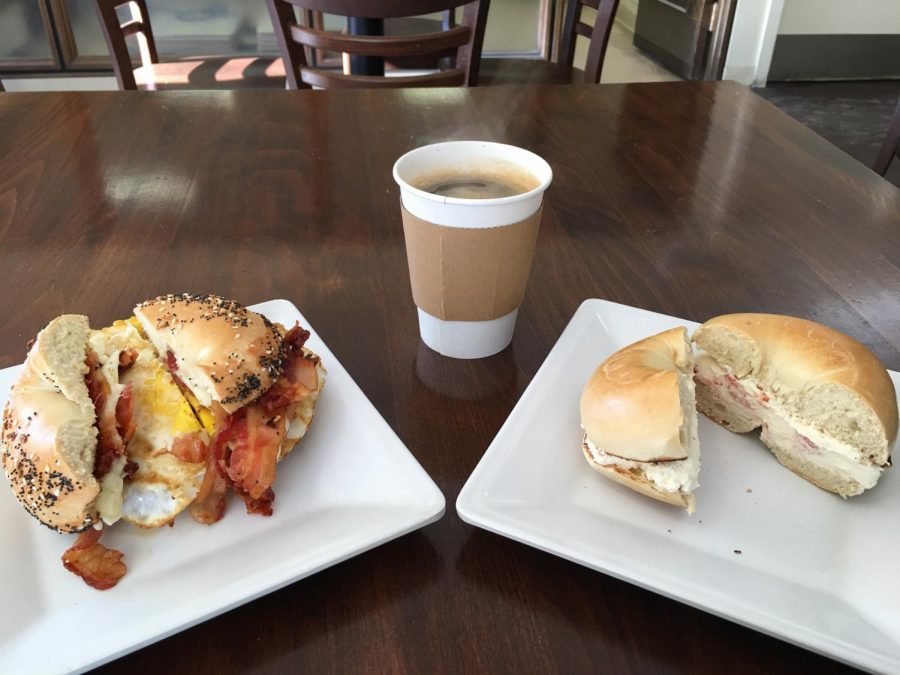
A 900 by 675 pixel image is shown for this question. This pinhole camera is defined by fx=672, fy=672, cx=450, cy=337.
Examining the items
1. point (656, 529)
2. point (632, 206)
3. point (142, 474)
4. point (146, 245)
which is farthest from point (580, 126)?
point (142, 474)

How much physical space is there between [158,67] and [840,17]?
517cm

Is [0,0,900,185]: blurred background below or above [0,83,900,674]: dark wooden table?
below

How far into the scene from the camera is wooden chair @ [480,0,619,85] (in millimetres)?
2254

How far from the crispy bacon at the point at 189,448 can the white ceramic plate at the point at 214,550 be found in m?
0.06

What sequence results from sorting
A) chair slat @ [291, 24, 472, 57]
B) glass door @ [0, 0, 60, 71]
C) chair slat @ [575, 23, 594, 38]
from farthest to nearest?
glass door @ [0, 0, 60, 71], chair slat @ [575, 23, 594, 38], chair slat @ [291, 24, 472, 57]

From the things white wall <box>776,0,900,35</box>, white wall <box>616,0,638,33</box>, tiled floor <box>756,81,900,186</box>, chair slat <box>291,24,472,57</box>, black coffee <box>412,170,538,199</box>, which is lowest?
tiled floor <box>756,81,900,186</box>

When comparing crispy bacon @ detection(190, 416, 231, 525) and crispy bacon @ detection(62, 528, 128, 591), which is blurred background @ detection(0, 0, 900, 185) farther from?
crispy bacon @ detection(62, 528, 128, 591)

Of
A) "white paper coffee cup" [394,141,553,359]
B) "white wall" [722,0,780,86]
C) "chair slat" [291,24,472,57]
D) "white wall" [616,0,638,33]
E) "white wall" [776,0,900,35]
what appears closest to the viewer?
"white paper coffee cup" [394,141,553,359]

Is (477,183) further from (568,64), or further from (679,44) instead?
(679,44)

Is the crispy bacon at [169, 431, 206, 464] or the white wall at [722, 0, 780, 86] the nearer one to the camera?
the crispy bacon at [169, 431, 206, 464]

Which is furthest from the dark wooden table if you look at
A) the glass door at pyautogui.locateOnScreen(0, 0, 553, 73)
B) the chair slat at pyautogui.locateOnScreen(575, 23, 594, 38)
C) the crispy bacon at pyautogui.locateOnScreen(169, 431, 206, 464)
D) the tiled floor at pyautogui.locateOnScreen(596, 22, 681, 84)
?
the tiled floor at pyautogui.locateOnScreen(596, 22, 681, 84)

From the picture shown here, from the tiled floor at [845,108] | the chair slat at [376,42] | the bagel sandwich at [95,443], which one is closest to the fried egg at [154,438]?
the bagel sandwich at [95,443]

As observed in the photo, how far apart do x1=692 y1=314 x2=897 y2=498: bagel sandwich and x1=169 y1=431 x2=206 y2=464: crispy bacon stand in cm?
61

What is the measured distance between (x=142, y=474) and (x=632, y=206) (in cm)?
110
